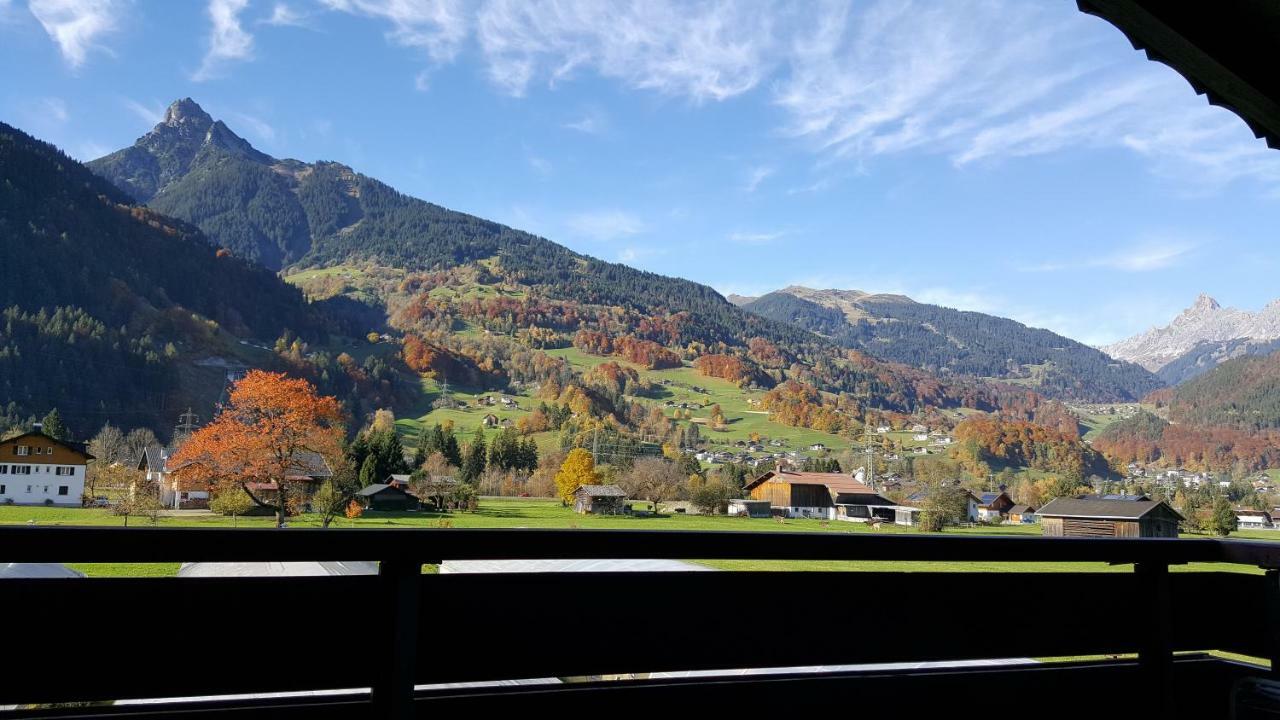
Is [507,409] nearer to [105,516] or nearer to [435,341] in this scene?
[435,341]

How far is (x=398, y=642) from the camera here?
3.96ft

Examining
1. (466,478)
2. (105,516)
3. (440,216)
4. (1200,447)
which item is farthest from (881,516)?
(440,216)

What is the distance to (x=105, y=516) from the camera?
3038 cm

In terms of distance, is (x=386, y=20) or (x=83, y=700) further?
(x=386, y=20)

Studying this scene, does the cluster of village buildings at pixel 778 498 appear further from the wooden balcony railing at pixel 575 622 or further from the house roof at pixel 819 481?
the wooden balcony railing at pixel 575 622

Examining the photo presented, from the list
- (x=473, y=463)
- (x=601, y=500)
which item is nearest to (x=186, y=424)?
(x=473, y=463)

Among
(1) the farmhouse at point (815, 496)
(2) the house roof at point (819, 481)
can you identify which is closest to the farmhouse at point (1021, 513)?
(1) the farmhouse at point (815, 496)

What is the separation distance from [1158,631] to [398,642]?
1611mm

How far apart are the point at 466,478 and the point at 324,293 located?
8822cm

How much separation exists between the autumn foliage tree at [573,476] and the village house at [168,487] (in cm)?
1822

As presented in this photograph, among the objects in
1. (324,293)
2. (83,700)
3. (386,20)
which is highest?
(386,20)

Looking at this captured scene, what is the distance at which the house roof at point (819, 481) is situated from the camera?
159ft

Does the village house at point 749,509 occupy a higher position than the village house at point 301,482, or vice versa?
the village house at point 301,482

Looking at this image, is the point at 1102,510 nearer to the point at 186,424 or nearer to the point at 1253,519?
the point at 1253,519
